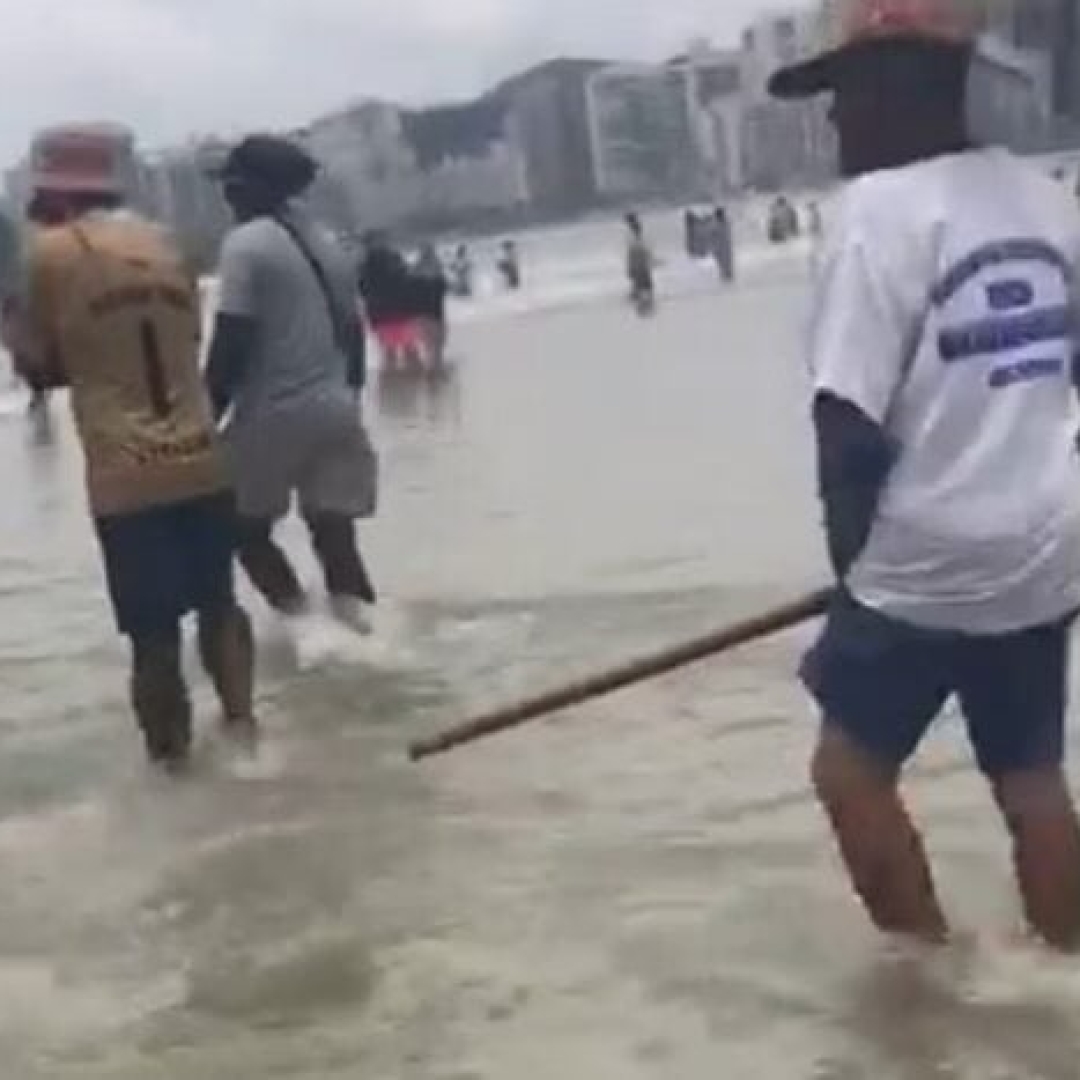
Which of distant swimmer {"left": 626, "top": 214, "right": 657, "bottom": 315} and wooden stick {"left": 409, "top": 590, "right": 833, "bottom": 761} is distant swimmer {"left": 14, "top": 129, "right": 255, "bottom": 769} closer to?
wooden stick {"left": 409, "top": 590, "right": 833, "bottom": 761}

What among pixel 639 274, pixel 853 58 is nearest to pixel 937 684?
pixel 853 58

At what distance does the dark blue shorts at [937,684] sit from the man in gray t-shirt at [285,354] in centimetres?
370

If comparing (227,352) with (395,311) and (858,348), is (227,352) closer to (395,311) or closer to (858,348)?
(858,348)

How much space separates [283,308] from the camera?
8266mm

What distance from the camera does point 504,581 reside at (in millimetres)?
10734

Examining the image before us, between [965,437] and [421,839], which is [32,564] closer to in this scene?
[421,839]

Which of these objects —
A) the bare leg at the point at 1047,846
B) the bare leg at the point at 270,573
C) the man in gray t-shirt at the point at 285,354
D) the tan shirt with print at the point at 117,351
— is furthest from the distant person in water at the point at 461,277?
the bare leg at the point at 1047,846

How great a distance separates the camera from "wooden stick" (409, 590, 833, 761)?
5055 millimetres

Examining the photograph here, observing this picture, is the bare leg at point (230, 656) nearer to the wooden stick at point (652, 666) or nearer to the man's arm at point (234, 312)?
the man's arm at point (234, 312)

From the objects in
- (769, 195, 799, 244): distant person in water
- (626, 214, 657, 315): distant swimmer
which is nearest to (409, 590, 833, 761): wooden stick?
(626, 214, 657, 315): distant swimmer

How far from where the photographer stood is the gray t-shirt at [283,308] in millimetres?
8180

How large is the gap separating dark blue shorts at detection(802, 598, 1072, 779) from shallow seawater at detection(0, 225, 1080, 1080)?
1.29ft

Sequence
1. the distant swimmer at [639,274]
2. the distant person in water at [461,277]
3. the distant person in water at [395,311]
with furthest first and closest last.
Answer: the distant person in water at [461,277] → the distant swimmer at [639,274] → the distant person in water at [395,311]

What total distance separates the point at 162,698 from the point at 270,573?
6.09 ft
